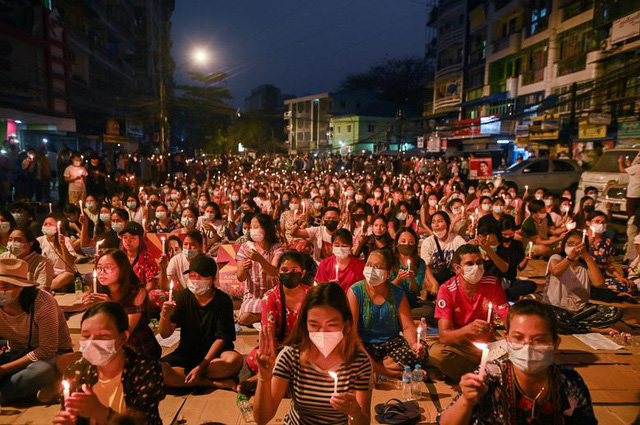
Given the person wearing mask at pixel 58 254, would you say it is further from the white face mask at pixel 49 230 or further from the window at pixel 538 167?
the window at pixel 538 167

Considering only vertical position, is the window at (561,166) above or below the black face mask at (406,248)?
above

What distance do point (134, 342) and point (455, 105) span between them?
37.0 m

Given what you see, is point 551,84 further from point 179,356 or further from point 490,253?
point 179,356

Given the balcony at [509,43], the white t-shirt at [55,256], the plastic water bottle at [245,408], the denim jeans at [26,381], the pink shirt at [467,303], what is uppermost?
the balcony at [509,43]

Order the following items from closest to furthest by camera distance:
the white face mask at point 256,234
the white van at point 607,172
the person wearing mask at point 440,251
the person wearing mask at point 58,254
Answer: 1. the white face mask at point 256,234
2. the person wearing mask at point 440,251
3. the person wearing mask at point 58,254
4. the white van at point 607,172

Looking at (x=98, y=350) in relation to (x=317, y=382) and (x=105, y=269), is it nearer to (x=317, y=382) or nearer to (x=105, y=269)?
(x=317, y=382)

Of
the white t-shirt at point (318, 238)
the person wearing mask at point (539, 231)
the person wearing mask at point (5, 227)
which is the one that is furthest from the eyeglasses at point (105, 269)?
the person wearing mask at point (539, 231)

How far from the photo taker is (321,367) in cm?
257

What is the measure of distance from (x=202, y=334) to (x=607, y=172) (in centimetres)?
1380

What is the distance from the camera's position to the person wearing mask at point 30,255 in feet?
16.8

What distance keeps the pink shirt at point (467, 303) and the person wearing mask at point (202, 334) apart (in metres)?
2.10

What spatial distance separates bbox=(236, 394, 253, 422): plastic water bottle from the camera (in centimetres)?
381

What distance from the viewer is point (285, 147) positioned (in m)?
64.6

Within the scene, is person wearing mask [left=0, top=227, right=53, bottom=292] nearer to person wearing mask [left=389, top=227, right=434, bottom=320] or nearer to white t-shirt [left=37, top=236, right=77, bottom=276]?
white t-shirt [left=37, top=236, right=77, bottom=276]
